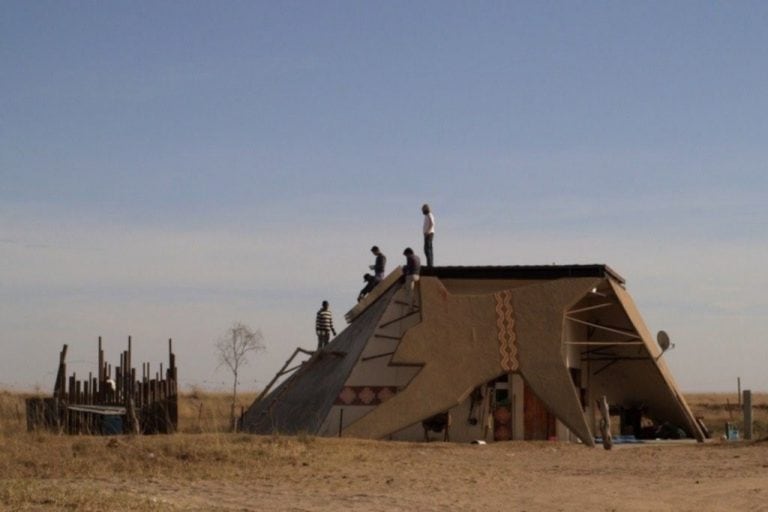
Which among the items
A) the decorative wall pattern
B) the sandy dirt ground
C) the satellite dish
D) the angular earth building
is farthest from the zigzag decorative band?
the satellite dish

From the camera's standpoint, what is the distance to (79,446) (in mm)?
23438

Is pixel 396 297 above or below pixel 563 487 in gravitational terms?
above

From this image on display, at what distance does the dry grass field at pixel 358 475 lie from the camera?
16.8m

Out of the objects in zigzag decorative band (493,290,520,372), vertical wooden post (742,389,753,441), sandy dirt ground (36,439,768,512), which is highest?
zigzag decorative band (493,290,520,372)

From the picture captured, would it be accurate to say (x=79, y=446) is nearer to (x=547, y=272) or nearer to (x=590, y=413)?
(x=547, y=272)

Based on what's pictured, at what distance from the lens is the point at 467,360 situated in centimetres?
2861

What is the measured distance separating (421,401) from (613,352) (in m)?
7.41

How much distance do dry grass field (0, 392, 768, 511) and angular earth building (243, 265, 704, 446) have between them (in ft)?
5.07

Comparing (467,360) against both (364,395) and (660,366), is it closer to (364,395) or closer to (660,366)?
(364,395)

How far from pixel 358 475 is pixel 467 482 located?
176 cm

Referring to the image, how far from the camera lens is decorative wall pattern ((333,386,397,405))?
96.3 feet

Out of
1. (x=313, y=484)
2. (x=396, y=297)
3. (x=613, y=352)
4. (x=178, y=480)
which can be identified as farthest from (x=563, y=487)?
(x=613, y=352)

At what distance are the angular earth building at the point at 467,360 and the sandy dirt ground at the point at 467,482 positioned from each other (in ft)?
6.54

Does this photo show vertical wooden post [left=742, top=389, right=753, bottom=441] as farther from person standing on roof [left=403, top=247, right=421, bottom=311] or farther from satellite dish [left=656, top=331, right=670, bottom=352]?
person standing on roof [left=403, top=247, right=421, bottom=311]
